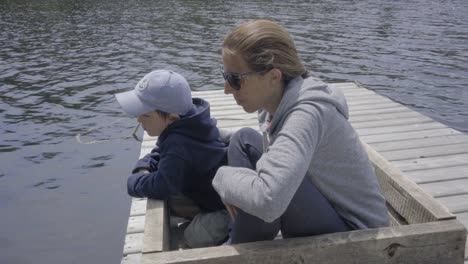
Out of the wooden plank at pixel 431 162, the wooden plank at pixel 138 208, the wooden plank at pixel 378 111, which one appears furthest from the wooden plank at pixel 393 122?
the wooden plank at pixel 138 208

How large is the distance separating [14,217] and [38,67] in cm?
817

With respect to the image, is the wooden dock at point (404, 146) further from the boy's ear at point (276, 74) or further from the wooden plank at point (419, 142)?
the boy's ear at point (276, 74)

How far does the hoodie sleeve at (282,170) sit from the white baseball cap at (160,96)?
949 mm

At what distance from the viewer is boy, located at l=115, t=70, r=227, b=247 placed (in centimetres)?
286

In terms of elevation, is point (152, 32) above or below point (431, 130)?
below

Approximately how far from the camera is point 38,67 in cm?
1291

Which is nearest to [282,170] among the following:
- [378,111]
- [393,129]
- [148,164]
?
[148,164]

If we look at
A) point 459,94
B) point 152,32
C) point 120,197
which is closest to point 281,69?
point 120,197

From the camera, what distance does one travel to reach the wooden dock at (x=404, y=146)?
4.03 meters

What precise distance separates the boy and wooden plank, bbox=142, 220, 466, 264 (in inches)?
26.2

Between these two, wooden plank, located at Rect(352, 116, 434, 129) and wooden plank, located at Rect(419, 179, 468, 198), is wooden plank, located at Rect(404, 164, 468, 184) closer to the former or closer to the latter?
wooden plank, located at Rect(419, 179, 468, 198)

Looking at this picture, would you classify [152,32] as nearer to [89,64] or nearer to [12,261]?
[89,64]

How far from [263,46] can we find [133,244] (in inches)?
79.4

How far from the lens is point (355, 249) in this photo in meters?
2.30
